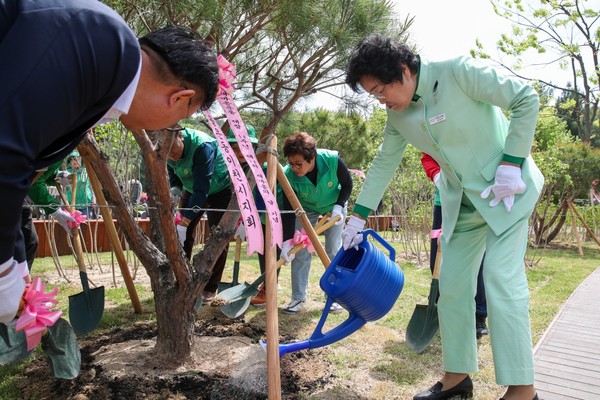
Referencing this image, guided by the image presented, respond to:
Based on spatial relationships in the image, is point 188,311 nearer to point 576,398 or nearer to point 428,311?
point 428,311

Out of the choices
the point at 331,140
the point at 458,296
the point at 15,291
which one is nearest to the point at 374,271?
the point at 458,296

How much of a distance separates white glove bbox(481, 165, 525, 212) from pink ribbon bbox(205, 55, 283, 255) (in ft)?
3.03

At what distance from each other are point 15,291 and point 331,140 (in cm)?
1120

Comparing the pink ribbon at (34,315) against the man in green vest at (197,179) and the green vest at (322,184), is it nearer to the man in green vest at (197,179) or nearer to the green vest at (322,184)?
the man in green vest at (197,179)

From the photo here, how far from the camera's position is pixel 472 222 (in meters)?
2.24

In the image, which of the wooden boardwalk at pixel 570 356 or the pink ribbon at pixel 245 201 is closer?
the pink ribbon at pixel 245 201

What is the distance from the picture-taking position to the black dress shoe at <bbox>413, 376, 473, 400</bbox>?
7.27 ft

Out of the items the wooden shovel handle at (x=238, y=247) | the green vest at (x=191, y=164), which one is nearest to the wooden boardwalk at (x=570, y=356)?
the wooden shovel handle at (x=238, y=247)

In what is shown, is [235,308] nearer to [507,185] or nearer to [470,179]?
[470,179]

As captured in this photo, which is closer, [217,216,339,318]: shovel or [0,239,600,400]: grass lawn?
[0,239,600,400]: grass lawn

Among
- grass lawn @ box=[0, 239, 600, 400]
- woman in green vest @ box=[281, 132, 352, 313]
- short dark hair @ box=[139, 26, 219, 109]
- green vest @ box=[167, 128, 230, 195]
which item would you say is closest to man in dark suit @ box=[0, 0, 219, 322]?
short dark hair @ box=[139, 26, 219, 109]

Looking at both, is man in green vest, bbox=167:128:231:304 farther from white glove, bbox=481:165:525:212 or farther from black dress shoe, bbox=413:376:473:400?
white glove, bbox=481:165:525:212

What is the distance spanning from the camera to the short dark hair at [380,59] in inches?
80.4

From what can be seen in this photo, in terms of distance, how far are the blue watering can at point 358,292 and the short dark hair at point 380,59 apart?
0.72 meters
